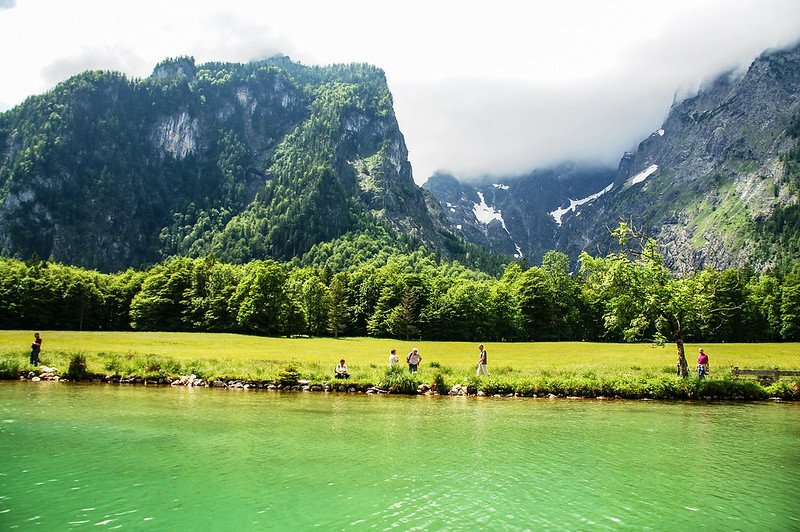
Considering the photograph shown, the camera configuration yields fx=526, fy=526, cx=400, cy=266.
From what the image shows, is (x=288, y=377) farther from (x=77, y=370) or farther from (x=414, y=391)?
(x=77, y=370)

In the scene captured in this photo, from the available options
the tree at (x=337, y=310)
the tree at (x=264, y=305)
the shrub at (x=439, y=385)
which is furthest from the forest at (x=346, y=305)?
the shrub at (x=439, y=385)

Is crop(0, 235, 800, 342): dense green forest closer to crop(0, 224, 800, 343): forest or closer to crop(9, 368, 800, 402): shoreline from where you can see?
crop(0, 224, 800, 343): forest

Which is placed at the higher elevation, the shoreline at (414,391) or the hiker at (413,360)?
the hiker at (413,360)

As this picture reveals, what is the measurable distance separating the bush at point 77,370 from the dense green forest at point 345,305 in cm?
7200

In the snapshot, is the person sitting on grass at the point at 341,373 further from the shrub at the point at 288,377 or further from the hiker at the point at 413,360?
the hiker at the point at 413,360

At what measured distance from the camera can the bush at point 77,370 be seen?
42.8 metres

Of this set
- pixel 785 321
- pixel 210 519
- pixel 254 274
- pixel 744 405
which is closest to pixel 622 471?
pixel 210 519

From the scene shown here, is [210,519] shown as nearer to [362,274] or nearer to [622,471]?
[622,471]

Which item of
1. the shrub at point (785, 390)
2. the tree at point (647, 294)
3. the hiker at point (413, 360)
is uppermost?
the tree at point (647, 294)

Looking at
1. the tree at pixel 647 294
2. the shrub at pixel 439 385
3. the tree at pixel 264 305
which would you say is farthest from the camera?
the tree at pixel 264 305

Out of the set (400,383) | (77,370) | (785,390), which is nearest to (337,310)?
(77,370)

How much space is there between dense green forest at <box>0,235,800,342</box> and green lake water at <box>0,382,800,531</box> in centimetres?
9168

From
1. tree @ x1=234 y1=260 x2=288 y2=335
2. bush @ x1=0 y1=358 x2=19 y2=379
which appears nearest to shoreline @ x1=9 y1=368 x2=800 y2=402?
bush @ x1=0 y1=358 x2=19 y2=379

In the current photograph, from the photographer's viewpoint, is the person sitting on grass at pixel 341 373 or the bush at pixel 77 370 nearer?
the person sitting on grass at pixel 341 373
